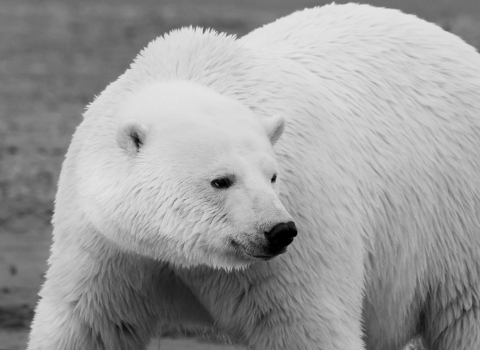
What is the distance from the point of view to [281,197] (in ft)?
13.6

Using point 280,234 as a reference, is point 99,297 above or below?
below

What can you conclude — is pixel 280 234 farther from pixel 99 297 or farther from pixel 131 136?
pixel 99 297

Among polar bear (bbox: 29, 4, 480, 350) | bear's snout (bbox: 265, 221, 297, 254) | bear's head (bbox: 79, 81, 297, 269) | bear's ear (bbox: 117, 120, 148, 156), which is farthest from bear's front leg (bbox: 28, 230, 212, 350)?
bear's snout (bbox: 265, 221, 297, 254)

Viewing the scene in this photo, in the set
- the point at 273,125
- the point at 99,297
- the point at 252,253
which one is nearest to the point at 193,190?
the point at 252,253

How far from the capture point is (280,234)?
3668 mm

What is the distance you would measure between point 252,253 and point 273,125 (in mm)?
543

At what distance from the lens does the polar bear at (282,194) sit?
3830 mm

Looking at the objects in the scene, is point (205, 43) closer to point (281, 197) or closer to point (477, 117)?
point (281, 197)

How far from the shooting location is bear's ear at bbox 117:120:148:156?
3.88m

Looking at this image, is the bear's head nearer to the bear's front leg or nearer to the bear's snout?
the bear's snout

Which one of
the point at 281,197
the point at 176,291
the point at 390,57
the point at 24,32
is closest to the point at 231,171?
the point at 281,197

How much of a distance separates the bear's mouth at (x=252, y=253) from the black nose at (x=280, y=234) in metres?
0.05

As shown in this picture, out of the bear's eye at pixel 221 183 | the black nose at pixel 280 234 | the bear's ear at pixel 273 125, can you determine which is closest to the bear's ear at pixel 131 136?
the bear's eye at pixel 221 183

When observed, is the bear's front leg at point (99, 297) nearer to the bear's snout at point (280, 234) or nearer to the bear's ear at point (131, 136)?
the bear's ear at point (131, 136)
